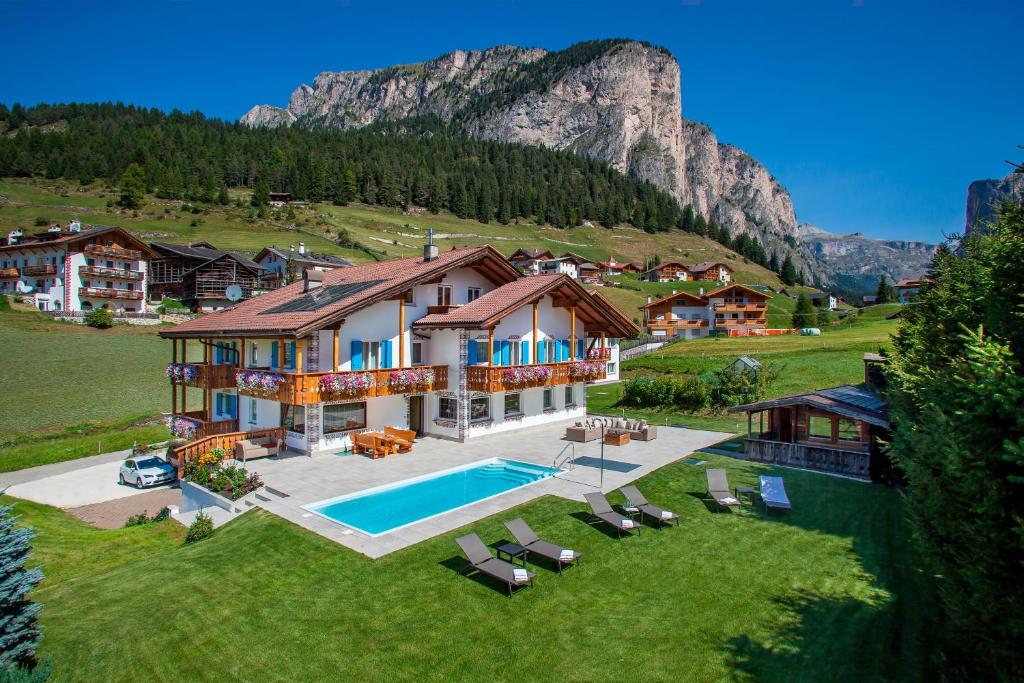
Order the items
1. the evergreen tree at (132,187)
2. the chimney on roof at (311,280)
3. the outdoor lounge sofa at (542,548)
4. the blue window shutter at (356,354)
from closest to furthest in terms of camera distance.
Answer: the outdoor lounge sofa at (542,548) → the blue window shutter at (356,354) → the chimney on roof at (311,280) → the evergreen tree at (132,187)

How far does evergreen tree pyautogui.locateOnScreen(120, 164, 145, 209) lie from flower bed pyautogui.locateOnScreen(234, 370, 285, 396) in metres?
107

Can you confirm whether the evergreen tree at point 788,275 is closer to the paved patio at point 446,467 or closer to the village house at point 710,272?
the village house at point 710,272

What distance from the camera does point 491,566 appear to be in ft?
36.3

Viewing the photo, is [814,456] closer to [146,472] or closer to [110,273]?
[146,472]

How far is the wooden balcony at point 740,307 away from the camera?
274 feet

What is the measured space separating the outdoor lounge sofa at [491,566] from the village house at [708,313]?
7371 centimetres

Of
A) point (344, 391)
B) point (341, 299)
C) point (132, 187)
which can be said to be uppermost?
point (132, 187)

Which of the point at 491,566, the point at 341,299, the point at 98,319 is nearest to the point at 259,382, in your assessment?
the point at 341,299

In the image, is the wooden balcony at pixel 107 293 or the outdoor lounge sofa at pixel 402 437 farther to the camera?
the wooden balcony at pixel 107 293

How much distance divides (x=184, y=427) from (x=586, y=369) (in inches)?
770

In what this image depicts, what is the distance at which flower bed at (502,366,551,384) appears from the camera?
25875 mm

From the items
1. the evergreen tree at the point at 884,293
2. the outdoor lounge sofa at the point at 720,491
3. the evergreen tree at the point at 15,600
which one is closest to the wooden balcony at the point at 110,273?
the evergreen tree at the point at 15,600

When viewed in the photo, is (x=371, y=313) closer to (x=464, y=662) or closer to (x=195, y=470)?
(x=195, y=470)

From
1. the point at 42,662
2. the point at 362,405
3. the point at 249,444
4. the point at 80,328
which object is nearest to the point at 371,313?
the point at 362,405
